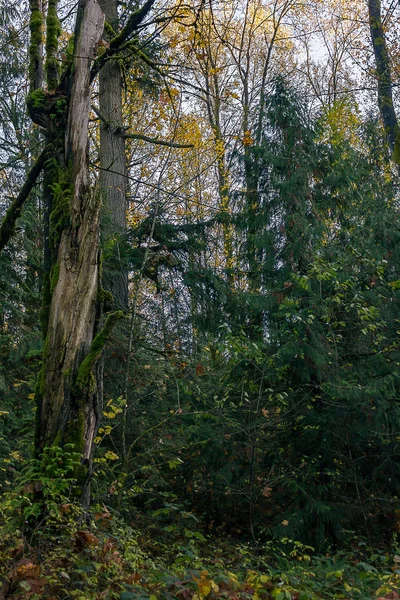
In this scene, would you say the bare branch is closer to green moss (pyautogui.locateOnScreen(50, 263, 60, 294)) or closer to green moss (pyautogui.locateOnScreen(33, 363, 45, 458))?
green moss (pyautogui.locateOnScreen(50, 263, 60, 294))

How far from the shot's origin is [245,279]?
11.7m

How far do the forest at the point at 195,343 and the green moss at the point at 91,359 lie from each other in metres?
0.02

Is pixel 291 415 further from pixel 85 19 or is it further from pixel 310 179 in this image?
pixel 85 19

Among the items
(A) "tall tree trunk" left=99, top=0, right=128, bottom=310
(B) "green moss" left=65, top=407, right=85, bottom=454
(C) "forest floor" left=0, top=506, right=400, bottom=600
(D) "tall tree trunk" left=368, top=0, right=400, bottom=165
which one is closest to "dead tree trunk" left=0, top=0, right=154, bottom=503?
(B) "green moss" left=65, top=407, right=85, bottom=454

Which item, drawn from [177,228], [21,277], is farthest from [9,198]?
[177,228]

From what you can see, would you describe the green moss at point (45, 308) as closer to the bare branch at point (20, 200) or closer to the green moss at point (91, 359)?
the green moss at point (91, 359)

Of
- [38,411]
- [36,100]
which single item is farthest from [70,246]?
[36,100]

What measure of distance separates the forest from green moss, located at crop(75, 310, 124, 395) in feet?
0.07

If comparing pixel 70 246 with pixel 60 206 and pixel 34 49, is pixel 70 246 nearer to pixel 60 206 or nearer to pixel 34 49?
pixel 60 206

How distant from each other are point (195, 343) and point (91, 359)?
5603 millimetres

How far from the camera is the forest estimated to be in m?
5.49

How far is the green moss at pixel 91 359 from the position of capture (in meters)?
5.39

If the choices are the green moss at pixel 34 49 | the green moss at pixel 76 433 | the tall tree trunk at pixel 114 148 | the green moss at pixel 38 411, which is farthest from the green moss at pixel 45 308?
the tall tree trunk at pixel 114 148

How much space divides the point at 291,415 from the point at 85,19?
6.00 meters
